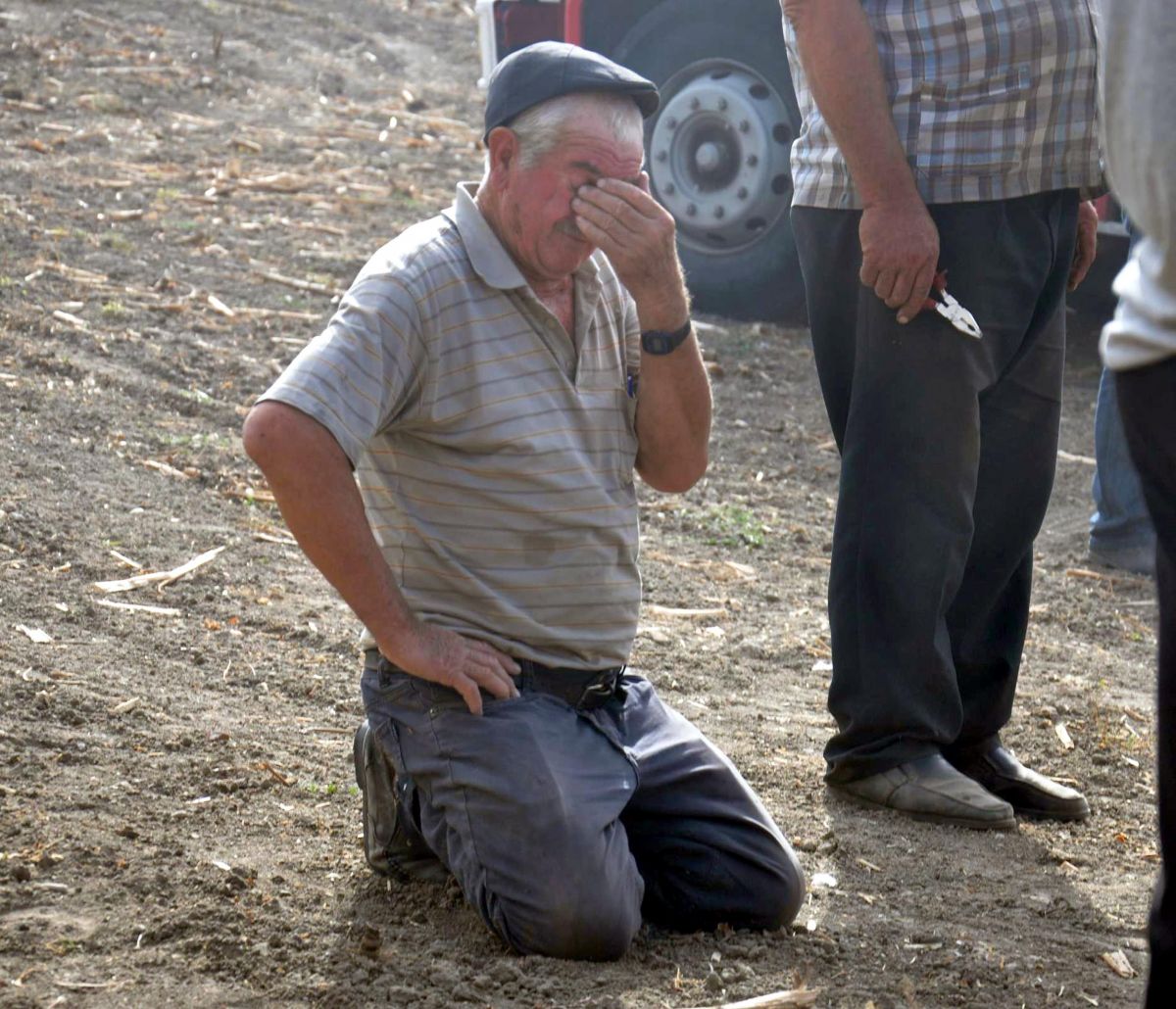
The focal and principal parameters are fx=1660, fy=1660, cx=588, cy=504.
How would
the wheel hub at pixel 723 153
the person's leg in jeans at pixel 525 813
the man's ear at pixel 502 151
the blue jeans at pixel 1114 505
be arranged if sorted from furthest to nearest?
the wheel hub at pixel 723 153 → the blue jeans at pixel 1114 505 → the man's ear at pixel 502 151 → the person's leg in jeans at pixel 525 813

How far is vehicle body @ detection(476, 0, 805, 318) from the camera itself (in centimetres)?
762

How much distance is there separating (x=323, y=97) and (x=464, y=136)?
145cm

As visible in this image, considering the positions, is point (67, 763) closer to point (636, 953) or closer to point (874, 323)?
point (636, 953)

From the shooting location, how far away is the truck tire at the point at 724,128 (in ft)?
25.0

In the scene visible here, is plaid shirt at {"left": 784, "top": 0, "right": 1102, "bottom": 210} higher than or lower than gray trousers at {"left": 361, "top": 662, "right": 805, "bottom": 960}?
higher

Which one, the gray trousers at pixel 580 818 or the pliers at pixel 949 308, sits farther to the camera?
the pliers at pixel 949 308

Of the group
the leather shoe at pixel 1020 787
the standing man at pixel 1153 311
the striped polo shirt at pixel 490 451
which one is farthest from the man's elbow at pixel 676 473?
the standing man at pixel 1153 311

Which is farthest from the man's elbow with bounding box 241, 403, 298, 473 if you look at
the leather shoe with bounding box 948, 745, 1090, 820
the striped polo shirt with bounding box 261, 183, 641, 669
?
the leather shoe with bounding box 948, 745, 1090, 820

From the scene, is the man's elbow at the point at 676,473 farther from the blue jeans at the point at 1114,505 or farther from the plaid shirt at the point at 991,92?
the blue jeans at the point at 1114,505

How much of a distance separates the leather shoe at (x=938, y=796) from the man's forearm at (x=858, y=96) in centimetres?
128

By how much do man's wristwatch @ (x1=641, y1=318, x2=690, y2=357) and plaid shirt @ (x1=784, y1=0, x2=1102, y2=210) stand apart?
0.66 meters

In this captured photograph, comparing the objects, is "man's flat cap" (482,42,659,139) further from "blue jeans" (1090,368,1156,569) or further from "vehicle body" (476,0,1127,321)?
"vehicle body" (476,0,1127,321)

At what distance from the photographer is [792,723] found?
445cm

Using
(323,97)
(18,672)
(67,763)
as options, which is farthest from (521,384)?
(323,97)
